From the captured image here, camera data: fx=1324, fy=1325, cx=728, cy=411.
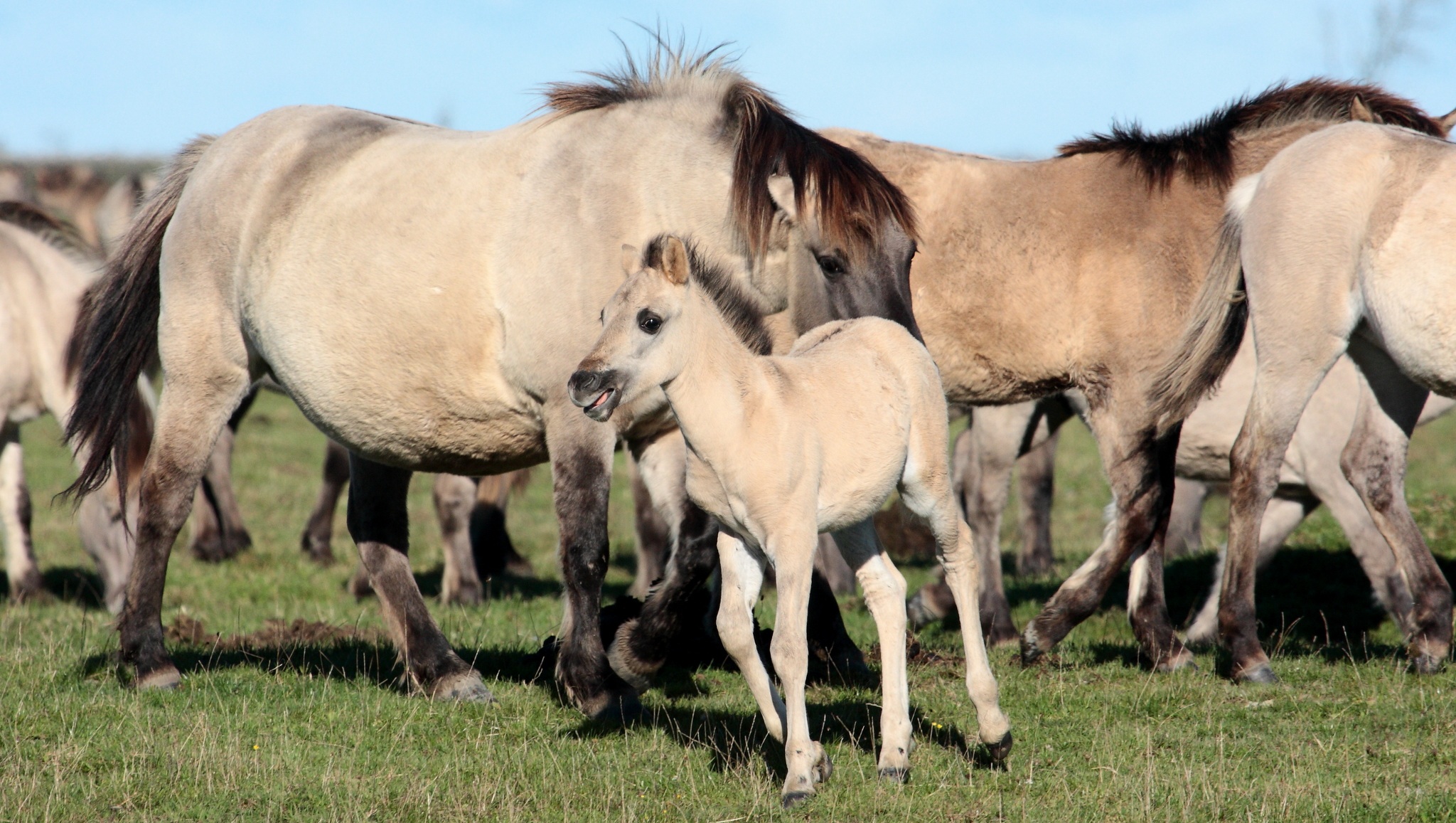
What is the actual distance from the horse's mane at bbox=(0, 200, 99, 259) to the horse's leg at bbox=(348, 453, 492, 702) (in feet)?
15.6

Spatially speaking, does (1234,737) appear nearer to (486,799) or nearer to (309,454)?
(486,799)

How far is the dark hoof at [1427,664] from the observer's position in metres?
5.69

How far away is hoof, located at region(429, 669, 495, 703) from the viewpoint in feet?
18.5

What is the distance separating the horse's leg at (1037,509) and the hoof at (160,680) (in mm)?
7049

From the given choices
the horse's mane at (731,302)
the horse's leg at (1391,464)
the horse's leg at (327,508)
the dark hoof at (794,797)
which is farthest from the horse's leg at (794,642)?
the horse's leg at (327,508)

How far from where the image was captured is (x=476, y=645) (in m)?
7.09

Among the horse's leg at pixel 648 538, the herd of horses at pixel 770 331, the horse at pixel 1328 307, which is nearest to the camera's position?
the herd of horses at pixel 770 331

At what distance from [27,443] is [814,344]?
16.8 metres

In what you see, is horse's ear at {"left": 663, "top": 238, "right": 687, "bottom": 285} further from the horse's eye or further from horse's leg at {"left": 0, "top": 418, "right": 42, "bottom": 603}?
horse's leg at {"left": 0, "top": 418, "right": 42, "bottom": 603}

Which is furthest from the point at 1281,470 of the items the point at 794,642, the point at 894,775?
the point at 794,642

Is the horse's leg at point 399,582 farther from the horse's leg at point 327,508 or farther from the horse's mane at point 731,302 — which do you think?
the horse's leg at point 327,508

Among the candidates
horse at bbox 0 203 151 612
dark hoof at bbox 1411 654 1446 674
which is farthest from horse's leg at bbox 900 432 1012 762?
horse at bbox 0 203 151 612

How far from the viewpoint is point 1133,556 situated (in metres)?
6.46

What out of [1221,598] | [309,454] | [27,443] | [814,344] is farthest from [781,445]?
[27,443]
